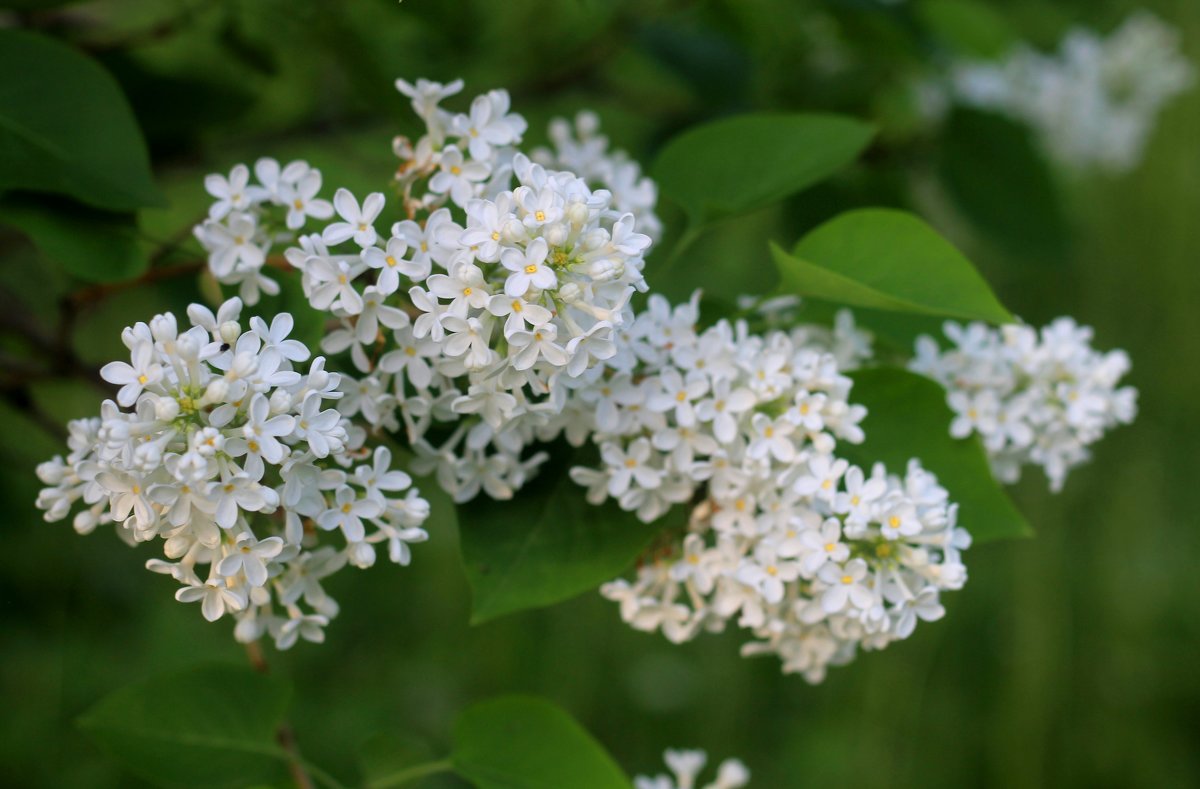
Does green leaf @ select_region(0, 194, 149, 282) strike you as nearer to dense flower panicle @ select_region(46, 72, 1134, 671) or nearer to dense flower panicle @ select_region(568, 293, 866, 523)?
dense flower panicle @ select_region(46, 72, 1134, 671)

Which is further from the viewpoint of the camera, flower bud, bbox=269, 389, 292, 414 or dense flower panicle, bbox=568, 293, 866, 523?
dense flower panicle, bbox=568, 293, 866, 523

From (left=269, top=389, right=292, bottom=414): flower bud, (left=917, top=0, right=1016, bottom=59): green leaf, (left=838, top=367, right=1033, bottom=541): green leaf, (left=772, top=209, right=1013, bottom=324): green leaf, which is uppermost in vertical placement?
(left=917, top=0, right=1016, bottom=59): green leaf

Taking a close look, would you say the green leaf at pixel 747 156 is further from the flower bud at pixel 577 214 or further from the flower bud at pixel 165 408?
the flower bud at pixel 165 408

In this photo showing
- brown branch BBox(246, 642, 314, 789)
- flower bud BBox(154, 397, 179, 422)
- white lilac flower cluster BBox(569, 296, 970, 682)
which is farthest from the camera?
brown branch BBox(246, 642, 314, 789)

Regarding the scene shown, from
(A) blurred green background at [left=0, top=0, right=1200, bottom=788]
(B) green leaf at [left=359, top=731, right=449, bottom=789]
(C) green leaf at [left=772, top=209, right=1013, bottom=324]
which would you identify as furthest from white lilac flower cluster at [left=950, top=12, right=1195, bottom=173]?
(B) green leaf at [left=359, top=731, right=449, bottom=789]

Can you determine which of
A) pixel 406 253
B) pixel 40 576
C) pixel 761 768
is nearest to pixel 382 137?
pixel 40 576

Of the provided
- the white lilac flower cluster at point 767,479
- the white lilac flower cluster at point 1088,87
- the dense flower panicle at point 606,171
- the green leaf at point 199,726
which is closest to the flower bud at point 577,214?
the white lilac flower cluster at point 767,479

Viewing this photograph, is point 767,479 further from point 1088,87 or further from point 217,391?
point 1088,87
